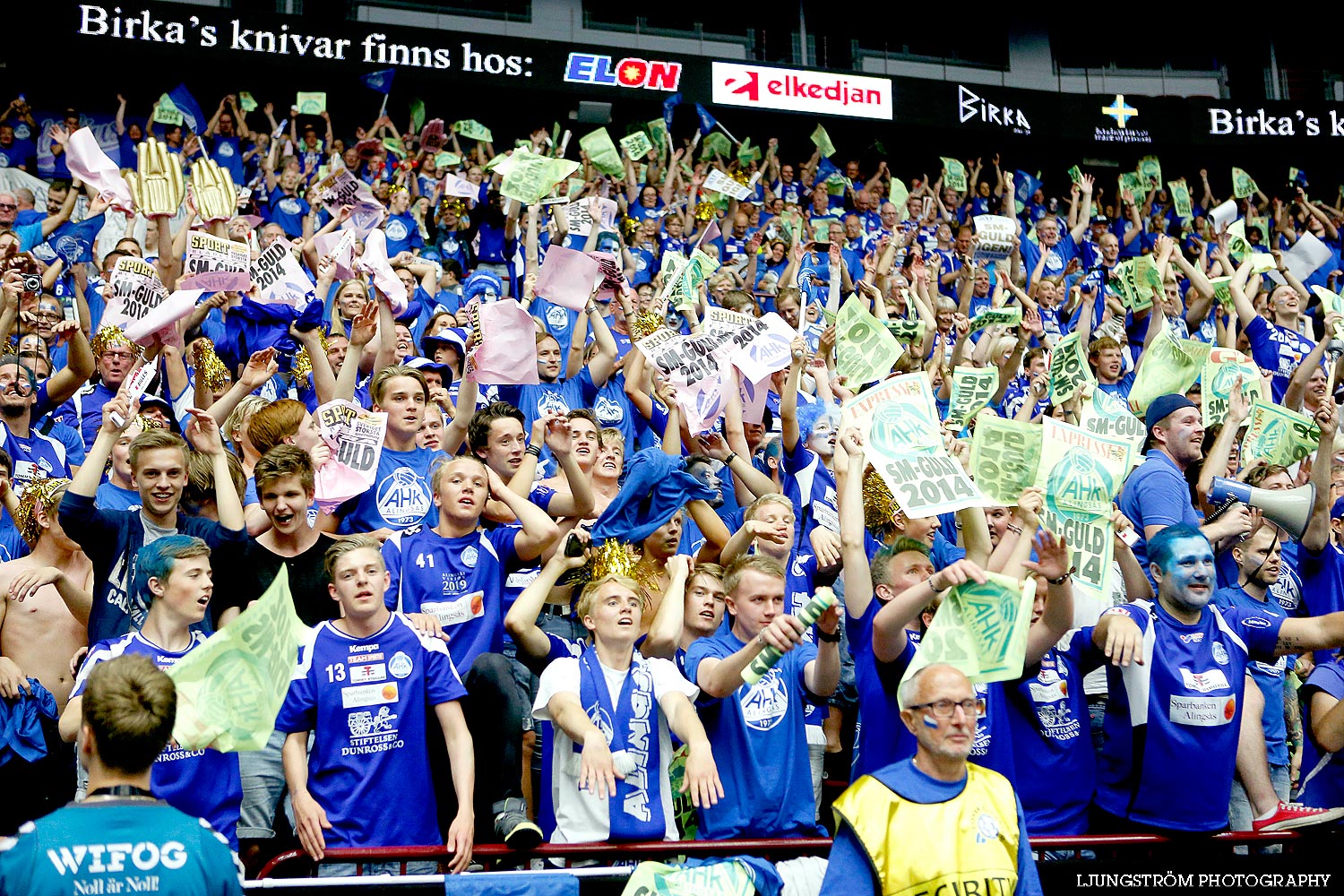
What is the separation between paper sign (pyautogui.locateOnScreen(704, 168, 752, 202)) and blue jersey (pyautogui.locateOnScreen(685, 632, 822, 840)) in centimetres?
903

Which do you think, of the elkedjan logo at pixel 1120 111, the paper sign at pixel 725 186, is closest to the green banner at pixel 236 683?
the paper sign at pixel 725 186

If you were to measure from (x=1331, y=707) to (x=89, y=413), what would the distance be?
20.4ft

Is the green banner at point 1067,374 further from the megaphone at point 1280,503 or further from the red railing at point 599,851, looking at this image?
the red railing at point 599,851

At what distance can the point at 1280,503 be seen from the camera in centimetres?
574

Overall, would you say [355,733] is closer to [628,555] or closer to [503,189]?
[628,555]

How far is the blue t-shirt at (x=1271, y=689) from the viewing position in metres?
5.45

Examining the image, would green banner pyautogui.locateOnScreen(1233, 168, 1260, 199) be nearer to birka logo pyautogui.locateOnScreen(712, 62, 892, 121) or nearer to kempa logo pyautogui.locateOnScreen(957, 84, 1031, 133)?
kempa logo pyautogui.locateOnScreen(957, 84, 1031, 133)

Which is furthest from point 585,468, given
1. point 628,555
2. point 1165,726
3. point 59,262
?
point 59,262

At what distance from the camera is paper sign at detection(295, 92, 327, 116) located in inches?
557

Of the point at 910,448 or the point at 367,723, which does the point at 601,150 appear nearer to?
the point at 910,448

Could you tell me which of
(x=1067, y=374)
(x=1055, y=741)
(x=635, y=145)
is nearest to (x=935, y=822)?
(x=1055, y=741)

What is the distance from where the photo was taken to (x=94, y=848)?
2.97 metres

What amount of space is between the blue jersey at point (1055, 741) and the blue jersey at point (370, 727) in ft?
6.61

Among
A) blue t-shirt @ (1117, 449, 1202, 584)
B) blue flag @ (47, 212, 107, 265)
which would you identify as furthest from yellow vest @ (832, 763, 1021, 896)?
blue flag @ (47, 212, 107, 265)
